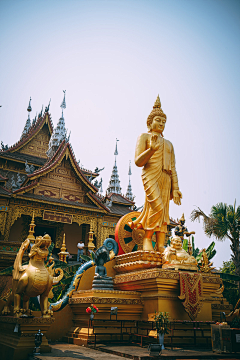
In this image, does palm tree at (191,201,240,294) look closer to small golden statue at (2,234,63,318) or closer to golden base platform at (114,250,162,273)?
golden base platform at (114,250,162,273)

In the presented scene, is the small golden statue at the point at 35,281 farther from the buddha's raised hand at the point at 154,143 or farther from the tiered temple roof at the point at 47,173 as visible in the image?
the tiered temple roof at the point at 47,173

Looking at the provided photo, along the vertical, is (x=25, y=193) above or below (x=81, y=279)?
above

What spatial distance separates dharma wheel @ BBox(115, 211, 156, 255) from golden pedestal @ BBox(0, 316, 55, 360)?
3.71 m

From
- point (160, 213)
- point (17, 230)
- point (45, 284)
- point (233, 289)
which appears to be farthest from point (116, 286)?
point (17, 230)

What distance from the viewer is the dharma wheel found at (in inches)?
357

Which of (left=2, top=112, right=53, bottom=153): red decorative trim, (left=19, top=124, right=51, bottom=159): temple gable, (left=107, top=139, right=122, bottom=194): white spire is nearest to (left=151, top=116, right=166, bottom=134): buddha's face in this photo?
(left=2, top=112, right=53, bottom=153): red decorative trim

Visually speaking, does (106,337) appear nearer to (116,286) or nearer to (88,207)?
(116,286)

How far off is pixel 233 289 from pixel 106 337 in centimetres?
1332

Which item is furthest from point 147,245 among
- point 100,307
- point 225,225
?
point 225,225

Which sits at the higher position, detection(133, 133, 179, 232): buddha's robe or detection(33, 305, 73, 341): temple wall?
detection(133, 133, 179, 232): buddha's robe

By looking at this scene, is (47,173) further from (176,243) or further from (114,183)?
(176,243)

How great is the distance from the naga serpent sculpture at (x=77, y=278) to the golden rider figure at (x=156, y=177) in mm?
795

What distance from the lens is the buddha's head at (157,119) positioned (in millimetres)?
8750

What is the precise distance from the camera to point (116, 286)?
8.32 meters
